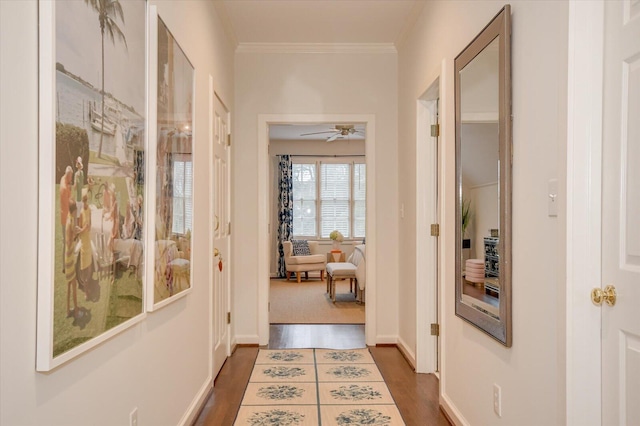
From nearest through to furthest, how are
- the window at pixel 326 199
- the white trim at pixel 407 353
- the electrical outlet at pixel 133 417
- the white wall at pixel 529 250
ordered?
the white wall at pixel 529 250 < the electrical outlet at pixel 133 417 < the white trim at pixel 407 353 < the window at pixel 326 199

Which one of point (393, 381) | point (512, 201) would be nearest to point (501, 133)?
point (512, 201)

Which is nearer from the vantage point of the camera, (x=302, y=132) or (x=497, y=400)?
(x=497, y=400)

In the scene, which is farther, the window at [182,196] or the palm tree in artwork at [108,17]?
the window at [182,196]

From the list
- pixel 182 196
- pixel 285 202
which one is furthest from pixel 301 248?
pixel 182 196

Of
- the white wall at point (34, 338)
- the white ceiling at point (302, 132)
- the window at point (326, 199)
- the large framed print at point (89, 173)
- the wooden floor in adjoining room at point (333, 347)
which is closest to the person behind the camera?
the white wall at point (34, 338)

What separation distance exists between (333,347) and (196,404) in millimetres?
1830

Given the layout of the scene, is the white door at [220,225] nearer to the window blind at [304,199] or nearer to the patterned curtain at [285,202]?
the patterned curtain at [285,202]

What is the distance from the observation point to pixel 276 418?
9.50 ft

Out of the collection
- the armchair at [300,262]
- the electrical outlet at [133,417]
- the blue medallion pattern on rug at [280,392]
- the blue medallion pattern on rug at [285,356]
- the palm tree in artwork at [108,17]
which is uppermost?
the palm tree in artwork at [108,17]

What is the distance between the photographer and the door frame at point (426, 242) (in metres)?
3.79

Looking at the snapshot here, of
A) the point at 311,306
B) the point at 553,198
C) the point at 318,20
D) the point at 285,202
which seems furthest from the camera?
the point at 285,202

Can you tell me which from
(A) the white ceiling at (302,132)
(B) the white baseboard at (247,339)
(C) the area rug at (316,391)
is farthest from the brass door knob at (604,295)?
(A) the white ceiling at (302,132)

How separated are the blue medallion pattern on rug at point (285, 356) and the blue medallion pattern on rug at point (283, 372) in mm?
232

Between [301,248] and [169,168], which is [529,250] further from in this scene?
[301,248]
